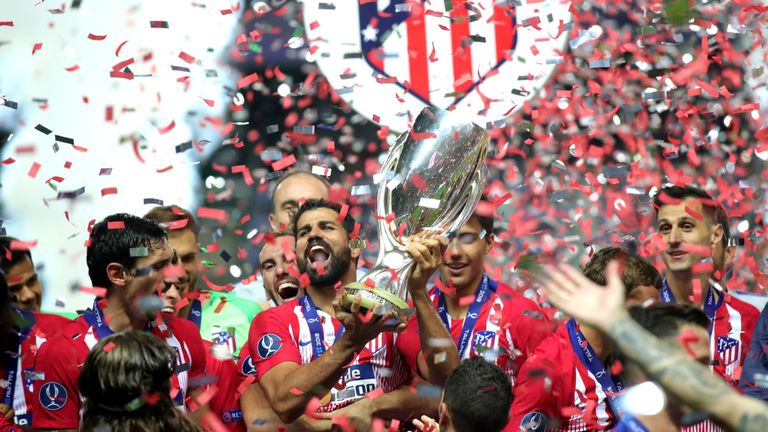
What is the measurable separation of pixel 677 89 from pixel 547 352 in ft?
10.4

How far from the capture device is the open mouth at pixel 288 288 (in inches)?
224

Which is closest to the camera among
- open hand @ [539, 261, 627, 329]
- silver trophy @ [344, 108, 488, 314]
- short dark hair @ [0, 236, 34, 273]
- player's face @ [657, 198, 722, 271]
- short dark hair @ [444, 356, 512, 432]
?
open hand @ [539, 261, 627, 329]

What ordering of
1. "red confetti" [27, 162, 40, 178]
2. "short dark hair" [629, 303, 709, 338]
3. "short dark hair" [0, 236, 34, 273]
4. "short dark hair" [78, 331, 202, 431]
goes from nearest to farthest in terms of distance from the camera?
"short dark hair" [78, 331, 202, 431]
"short dark hair" [629, 303, 709, 338]
"short dark hair" [0, 236, 34, 273]
"red confetti" [27, 162, 40, 178]

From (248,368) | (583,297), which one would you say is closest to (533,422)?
(248,368)

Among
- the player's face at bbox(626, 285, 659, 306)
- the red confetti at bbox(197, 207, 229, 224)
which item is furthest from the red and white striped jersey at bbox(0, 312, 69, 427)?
the red confetti at bbox(197, 207, 229, 224)

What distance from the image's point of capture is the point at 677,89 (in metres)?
7.17

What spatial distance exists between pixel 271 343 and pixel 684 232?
2.06 m

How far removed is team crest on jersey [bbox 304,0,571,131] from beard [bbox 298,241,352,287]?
2.09 metres

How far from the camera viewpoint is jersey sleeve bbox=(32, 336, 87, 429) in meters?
4.08

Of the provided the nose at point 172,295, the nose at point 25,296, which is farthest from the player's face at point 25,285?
the nose at point 172,295

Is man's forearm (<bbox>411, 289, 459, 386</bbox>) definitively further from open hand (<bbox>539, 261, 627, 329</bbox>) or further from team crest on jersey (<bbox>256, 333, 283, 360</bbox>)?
open hand (<bbox>539, 261, 627, 329</bbox>)

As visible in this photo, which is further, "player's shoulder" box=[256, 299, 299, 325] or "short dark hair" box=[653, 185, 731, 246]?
"short dark hair" box=[653, 185, 731, 246]

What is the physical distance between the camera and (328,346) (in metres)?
4.64

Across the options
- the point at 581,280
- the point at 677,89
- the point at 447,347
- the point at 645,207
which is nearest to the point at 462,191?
the point at 447,347
